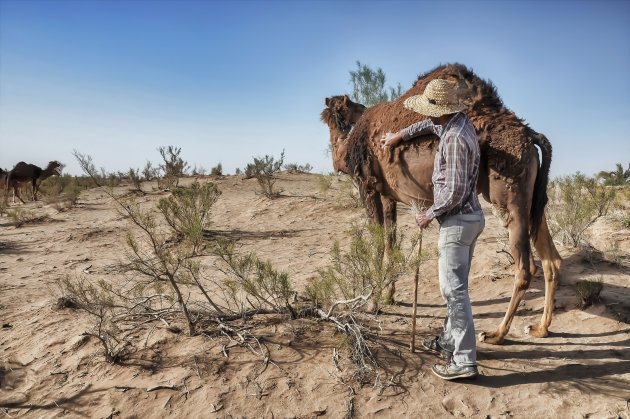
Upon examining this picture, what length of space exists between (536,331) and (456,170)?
219 cm

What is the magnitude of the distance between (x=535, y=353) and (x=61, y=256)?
7.32m

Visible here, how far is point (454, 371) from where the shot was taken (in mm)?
Answer: 3141

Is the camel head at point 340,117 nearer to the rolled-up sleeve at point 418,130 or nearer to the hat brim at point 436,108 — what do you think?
the rolled-up sleeve at point 418,130

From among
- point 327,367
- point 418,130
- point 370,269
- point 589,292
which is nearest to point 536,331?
point 589,292

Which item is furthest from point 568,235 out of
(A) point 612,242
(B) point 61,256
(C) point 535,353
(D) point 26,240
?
(D) point 26,240

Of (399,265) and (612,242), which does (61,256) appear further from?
(612,242)

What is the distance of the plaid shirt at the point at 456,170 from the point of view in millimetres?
2848

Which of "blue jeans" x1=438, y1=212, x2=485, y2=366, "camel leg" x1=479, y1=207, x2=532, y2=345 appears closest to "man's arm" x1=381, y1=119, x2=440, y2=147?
"camel leg" x1=479, y1=207, x2=532, y2=345

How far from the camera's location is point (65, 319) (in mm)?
4367

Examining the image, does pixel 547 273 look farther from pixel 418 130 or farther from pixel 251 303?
pixel 251 303

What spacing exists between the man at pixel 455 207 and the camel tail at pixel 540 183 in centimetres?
117

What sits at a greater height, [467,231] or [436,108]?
[436,108]

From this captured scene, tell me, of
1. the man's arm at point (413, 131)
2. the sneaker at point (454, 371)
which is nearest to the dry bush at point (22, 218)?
the man's arm at point (413, 131)

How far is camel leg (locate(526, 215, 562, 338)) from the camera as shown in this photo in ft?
13.0
